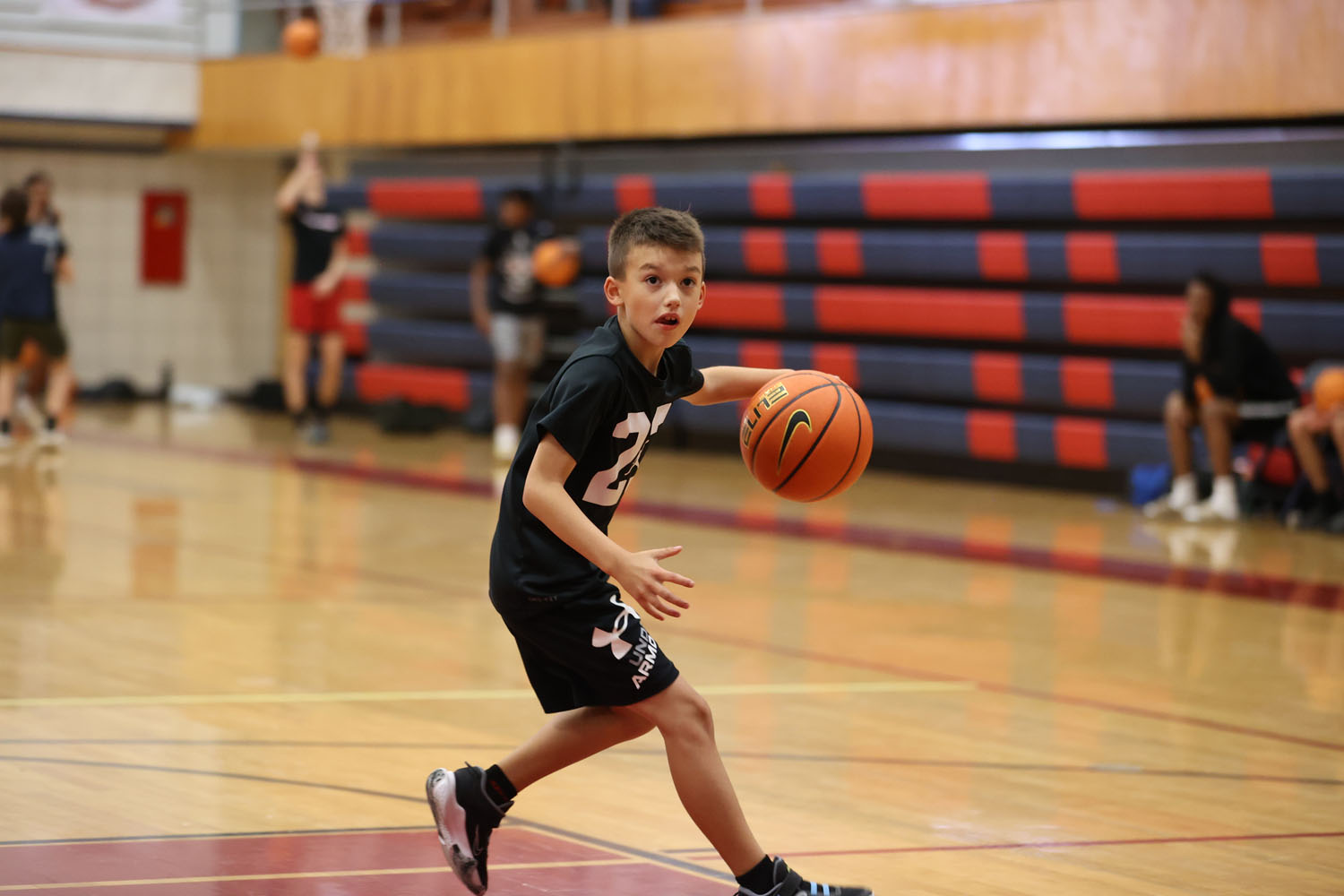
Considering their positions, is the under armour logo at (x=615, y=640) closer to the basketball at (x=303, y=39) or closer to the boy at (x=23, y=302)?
the boy at (x=23, y=302)

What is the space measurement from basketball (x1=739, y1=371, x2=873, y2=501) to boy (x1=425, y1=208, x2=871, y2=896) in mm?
291

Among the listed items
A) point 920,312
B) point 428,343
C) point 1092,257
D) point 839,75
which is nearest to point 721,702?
point 1092,257

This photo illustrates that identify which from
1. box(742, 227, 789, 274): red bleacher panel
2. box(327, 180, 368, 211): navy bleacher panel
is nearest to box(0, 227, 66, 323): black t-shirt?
box(327, 180, 368, 211): navy bleacher panel

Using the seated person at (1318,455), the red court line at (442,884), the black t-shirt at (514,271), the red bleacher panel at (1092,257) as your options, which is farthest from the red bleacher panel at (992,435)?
the red court line at (442,884)

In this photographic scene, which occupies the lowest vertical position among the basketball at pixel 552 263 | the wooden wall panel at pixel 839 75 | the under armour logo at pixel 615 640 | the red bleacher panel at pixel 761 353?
the red bleacher panel at pixel 761 353

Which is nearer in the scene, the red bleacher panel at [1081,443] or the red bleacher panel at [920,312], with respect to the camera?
the red bleacher panel at [1081,443]

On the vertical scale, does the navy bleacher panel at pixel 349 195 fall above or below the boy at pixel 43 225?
above

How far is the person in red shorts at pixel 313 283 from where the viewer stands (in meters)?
12.1

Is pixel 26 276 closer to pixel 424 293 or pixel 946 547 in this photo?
pixel 424 293

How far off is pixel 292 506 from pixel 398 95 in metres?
5.97

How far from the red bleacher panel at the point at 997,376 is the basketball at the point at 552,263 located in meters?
3.00

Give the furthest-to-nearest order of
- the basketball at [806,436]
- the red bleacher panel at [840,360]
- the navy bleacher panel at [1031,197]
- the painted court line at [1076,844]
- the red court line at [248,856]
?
the red bleacher panel at [840,360], the navy bleacher panel at [1031,197], the painted court line at [1076,844], the basketball at [806,436], the red court line at [248,856]

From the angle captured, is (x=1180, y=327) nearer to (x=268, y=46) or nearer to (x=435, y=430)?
(x=435, y=430)

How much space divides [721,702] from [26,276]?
7561 millimetres
